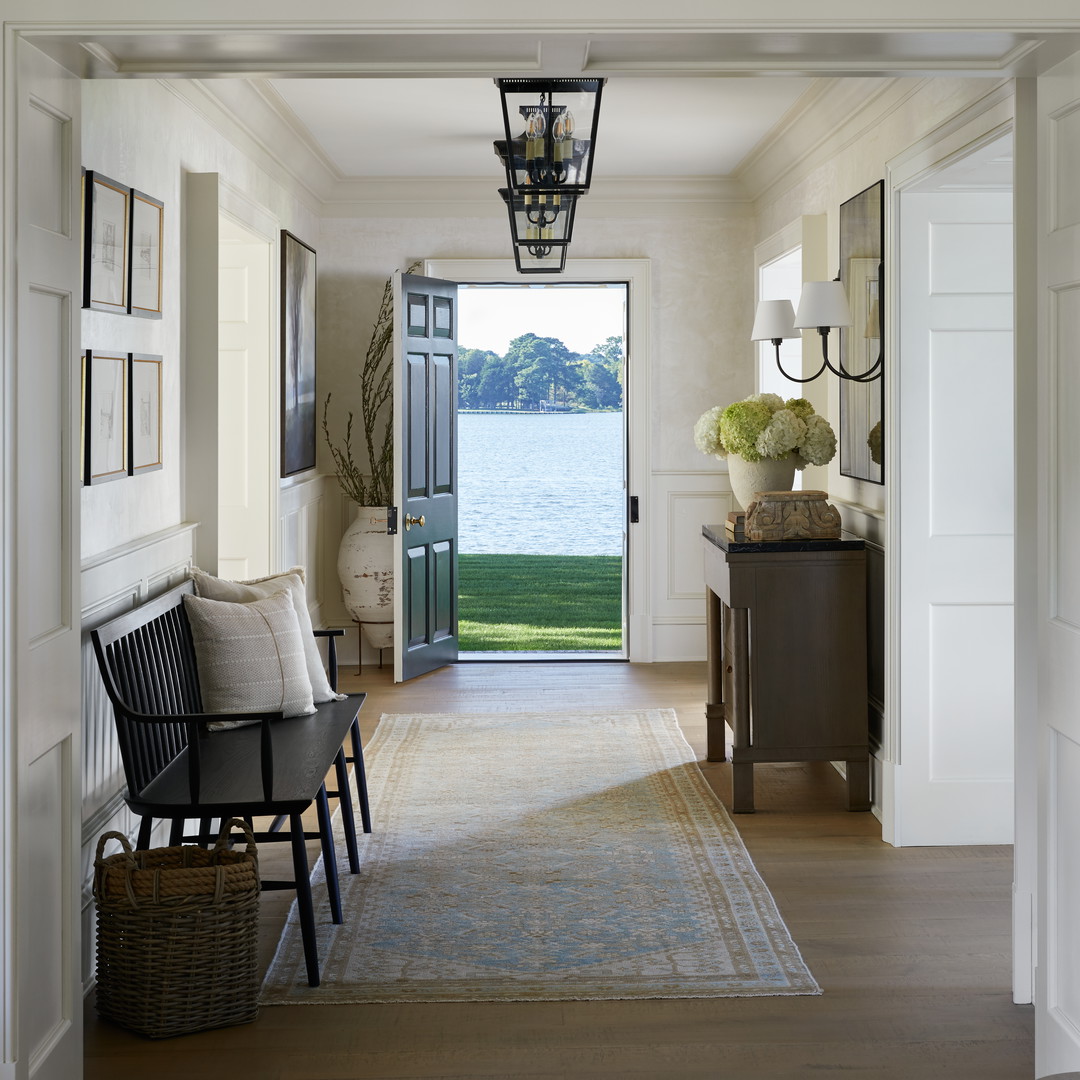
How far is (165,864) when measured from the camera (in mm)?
2971

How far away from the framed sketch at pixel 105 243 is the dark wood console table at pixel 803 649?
90.0 inches

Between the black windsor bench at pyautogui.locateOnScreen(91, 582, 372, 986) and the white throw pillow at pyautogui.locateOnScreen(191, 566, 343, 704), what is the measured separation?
5 centimetres

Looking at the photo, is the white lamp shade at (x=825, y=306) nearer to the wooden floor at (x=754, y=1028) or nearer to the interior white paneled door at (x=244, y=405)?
the wooden floor at (x=754, y=1028)

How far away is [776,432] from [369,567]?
3.16 metres

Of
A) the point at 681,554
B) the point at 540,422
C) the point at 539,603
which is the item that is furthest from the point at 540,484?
the point at 681,554

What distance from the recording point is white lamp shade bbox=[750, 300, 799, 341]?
4738 millimetres

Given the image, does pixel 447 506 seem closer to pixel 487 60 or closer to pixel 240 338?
pixel 240 338

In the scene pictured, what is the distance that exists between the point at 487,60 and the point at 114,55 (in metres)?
0.73

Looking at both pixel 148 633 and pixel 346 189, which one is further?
pixel 346 189

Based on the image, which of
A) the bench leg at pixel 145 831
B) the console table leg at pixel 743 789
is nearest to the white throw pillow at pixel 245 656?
the bench leg at pixel 145 831

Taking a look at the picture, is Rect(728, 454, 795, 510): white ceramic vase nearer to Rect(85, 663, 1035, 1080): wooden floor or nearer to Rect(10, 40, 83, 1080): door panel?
Rect(85, 663, 1035, 1080): wooden floor

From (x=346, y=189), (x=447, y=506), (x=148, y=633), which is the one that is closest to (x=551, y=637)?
(x=447, y=506)

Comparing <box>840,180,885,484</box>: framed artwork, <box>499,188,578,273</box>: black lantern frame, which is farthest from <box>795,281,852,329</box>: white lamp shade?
<box>499,188,578,273</box>: black lantern frame

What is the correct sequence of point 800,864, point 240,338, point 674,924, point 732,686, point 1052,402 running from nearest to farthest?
point 1052,402
point 674,924
point 800,864
point 732,686
point 240,338
